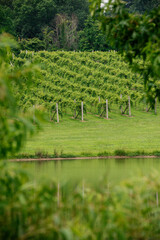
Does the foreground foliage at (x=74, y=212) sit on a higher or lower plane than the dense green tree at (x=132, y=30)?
lower

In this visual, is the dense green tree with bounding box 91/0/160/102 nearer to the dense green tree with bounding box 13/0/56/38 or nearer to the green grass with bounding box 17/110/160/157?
the green grass with bounding box 17/110/160/157

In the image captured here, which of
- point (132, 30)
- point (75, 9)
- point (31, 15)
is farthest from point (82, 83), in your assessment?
point (75, 9)

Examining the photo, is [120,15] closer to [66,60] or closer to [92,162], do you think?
[92,162]

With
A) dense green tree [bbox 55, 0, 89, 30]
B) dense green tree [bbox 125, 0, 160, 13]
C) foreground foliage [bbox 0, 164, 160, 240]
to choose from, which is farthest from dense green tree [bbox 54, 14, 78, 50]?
foreground foliage [bbox 0, 164, 160, 240]

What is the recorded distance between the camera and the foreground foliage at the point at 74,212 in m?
5.00

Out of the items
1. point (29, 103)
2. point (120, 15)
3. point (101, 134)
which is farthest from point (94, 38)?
point (120, 15)

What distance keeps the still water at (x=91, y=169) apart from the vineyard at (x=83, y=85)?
9.98 meters

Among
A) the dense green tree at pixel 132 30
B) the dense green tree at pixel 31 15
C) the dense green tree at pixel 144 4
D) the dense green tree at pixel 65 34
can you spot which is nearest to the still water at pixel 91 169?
the dense green tree at pixel 132 30

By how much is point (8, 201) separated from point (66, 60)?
139 ft

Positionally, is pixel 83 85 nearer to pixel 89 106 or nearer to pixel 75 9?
pixel 89 106

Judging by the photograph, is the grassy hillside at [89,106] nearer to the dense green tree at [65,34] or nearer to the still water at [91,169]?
the still water at [91,169]

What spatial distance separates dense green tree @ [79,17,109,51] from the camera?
57688 mm

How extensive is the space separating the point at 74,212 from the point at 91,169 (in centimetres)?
1006

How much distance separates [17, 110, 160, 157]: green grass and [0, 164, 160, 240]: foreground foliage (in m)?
13.8
